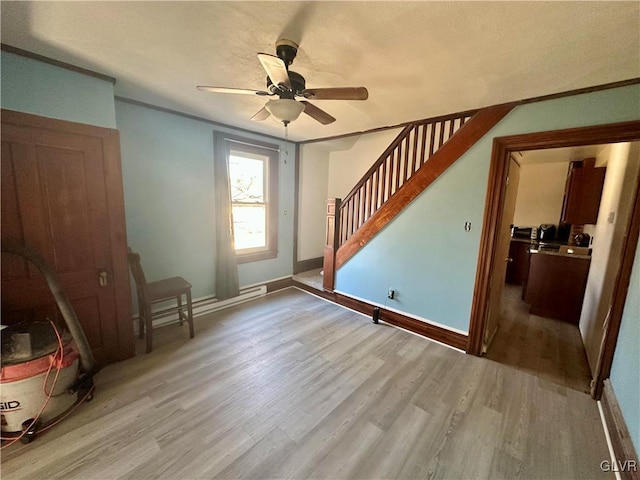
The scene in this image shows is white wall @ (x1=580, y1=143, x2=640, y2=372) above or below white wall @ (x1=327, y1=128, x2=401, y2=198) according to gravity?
below

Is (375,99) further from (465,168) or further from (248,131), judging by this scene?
(248,131)

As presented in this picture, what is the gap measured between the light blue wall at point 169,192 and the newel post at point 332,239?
1.54 meters

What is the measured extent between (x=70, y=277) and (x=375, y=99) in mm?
2952

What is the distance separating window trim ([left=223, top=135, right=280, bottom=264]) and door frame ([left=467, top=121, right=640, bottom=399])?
2819 millimetres

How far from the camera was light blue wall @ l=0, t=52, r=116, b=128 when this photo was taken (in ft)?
5.51

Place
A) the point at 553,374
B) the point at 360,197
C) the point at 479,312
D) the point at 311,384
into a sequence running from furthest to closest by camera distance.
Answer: the point at 360,197 → the point at 479,312 → the point at 553,374 → the point at 311,384

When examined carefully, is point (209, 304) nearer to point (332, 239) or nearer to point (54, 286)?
point (54, 286)

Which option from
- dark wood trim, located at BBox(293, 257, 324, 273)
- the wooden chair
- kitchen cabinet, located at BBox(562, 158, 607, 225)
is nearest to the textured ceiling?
the wooden chair

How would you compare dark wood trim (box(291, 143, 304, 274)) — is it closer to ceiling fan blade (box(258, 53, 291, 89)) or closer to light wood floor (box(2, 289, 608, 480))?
light wood floor (box(2, 289, 608, 480))

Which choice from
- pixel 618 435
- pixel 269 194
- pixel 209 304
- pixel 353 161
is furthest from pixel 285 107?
pixel 353 161

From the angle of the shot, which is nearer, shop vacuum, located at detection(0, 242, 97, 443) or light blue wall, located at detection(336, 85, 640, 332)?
shop vacuum, located at detection(0, 242, 97, 443)

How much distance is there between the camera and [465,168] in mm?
2525

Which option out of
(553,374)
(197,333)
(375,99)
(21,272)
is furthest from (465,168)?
(21,272)

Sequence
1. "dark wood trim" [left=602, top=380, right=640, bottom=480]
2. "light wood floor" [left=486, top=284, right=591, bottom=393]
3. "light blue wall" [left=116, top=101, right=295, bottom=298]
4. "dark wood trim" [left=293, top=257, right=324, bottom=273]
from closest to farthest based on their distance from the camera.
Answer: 1. "dark wood trim" [left=602, top=380, right=640, bottom=480]
2. "light wood floor" [left=486, top=284, right=591, bottom=393]
3. "light blue wall" [left=116, top=101, right=295, bottom=298]
4. "dark wood trim" [left=293, top=257, right=324, bottom=273]
